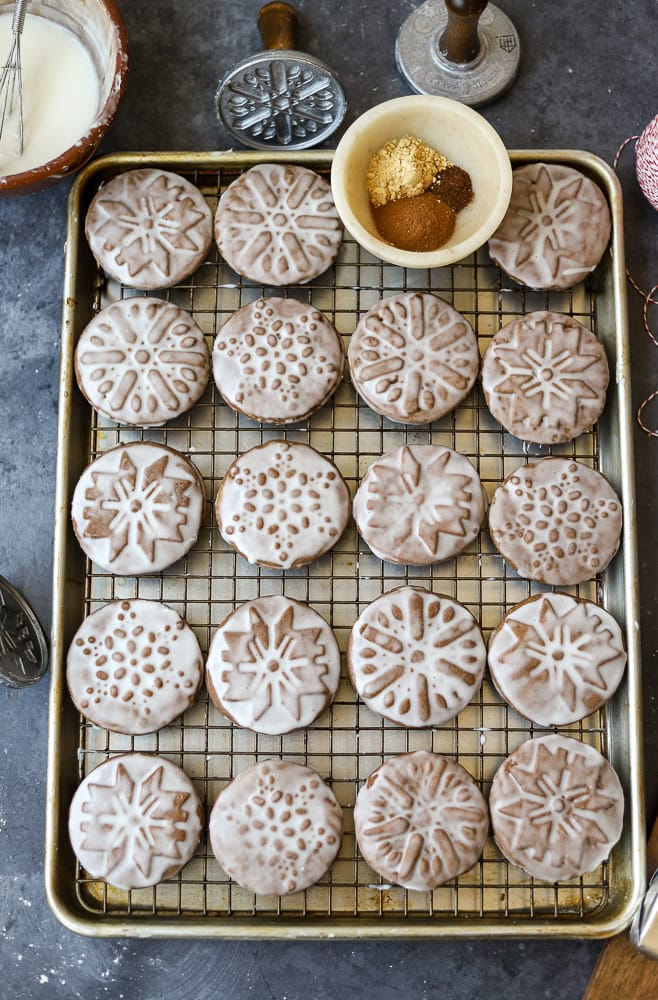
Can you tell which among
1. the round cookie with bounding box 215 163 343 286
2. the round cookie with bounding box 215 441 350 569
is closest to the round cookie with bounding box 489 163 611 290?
the round cookie with bounding box 215 163 343 286

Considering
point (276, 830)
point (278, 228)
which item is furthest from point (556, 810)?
point (278, 228)

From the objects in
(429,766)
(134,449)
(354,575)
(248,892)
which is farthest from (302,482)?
(248,892)

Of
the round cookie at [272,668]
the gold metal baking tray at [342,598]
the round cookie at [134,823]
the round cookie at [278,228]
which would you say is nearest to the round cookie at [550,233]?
the gold metal baking tray at [342,598]

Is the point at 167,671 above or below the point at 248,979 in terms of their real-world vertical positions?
above

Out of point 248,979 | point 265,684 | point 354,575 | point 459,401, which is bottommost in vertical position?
point 248,979

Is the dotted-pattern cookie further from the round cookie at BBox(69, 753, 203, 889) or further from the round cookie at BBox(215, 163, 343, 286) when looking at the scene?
the round cookie at BBox(69, 753, 203, 889)

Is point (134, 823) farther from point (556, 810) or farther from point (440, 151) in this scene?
point (440, 151)

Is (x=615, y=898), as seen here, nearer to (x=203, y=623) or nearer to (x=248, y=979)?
(x=248, y=979)

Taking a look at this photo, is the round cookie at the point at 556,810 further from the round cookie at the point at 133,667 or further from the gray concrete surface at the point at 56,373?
the round cookie at the point at 133,667
